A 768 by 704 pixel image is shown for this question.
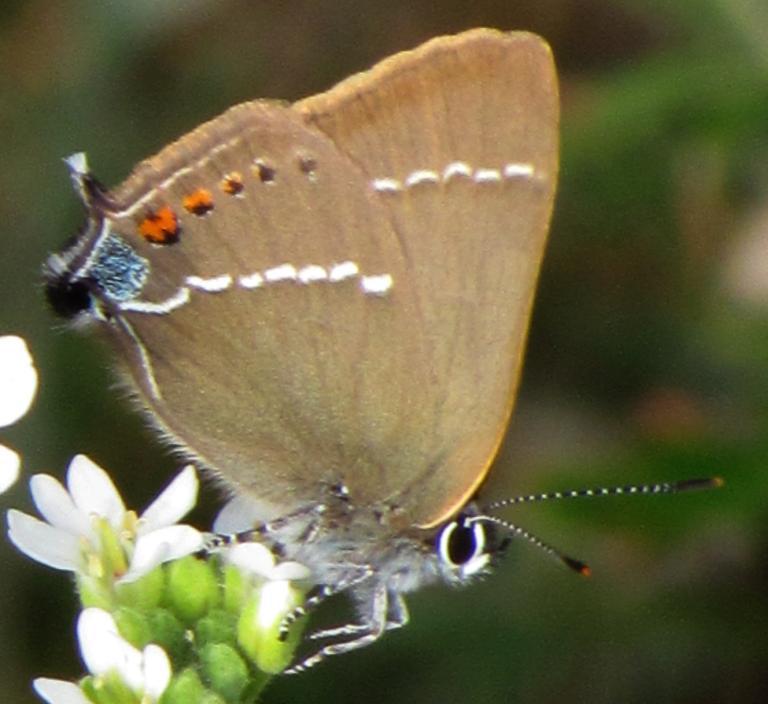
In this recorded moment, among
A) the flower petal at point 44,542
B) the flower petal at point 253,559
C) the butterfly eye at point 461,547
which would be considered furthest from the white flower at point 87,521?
the butterfly eye at point 461,547

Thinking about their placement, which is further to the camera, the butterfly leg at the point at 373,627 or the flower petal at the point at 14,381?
the butterfly leg at the point at 373,627

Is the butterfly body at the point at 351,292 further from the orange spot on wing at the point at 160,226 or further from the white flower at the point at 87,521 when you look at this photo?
the white flower at the point at 87,521

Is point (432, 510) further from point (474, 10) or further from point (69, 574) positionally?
point (474, 10)

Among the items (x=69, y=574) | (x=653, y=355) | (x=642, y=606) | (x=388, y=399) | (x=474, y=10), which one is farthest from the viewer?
(x=474, y=10)

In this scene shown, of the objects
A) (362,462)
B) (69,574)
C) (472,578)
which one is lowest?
(69,574)

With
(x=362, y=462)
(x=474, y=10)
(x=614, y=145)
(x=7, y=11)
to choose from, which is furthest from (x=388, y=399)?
(x=474, y=10)

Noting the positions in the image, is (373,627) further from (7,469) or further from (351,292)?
(7,469)
